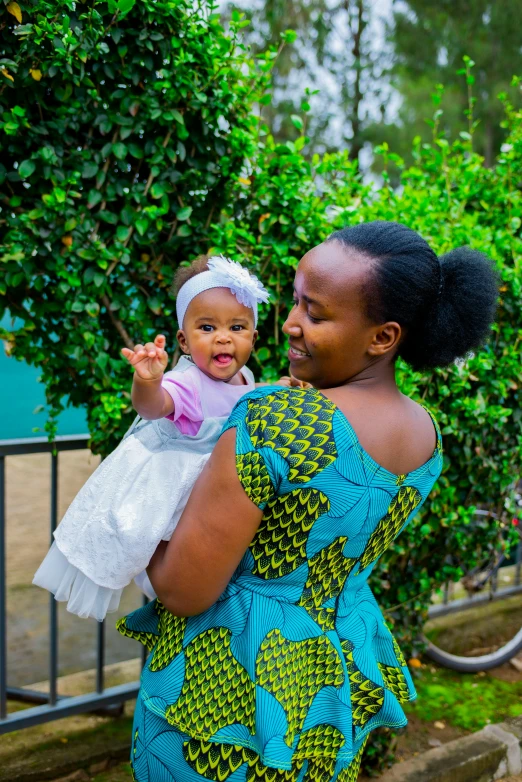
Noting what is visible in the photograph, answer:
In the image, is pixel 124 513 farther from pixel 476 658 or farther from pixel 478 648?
pixel 478 648

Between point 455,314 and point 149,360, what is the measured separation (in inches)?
27.4

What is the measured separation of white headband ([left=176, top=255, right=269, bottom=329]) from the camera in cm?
199

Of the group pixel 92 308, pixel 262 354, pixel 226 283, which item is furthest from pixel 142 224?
pixel 226 283

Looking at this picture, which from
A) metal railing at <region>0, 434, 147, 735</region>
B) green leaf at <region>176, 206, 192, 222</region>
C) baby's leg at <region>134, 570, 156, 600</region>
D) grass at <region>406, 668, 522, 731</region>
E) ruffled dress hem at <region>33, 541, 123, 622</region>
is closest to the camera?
ruffled dress hem at <region>33, 541, 123, 622</region>

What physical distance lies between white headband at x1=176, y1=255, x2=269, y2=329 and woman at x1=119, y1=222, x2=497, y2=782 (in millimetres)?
346

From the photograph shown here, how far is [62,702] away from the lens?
319 centimetres

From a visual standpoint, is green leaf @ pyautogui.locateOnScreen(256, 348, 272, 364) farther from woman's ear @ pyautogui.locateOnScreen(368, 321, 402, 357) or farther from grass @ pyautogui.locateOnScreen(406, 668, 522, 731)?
grass @ pyautogui.locateOnScreen(406, 668, 522, 731)

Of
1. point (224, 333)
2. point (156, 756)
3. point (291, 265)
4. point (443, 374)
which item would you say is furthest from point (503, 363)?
point (156, 756)

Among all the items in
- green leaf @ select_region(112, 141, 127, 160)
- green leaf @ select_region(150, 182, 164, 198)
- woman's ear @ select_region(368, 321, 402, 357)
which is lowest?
woman's ear @ select_region(368, 321, 402, 357)

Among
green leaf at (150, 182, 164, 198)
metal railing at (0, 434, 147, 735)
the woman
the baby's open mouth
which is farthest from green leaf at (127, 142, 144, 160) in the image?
the woman

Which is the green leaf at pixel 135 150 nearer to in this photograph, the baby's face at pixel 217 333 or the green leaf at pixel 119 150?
the green leaf at pixel 119 150

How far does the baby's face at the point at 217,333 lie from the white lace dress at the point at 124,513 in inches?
5.2

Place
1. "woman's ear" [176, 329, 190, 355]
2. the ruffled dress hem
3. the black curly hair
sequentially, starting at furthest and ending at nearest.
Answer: "woman's ear" [176, 329, 190, 355] < the ruffled dress hem < the black curly hair

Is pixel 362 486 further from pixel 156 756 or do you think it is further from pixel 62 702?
pixel 62 702
